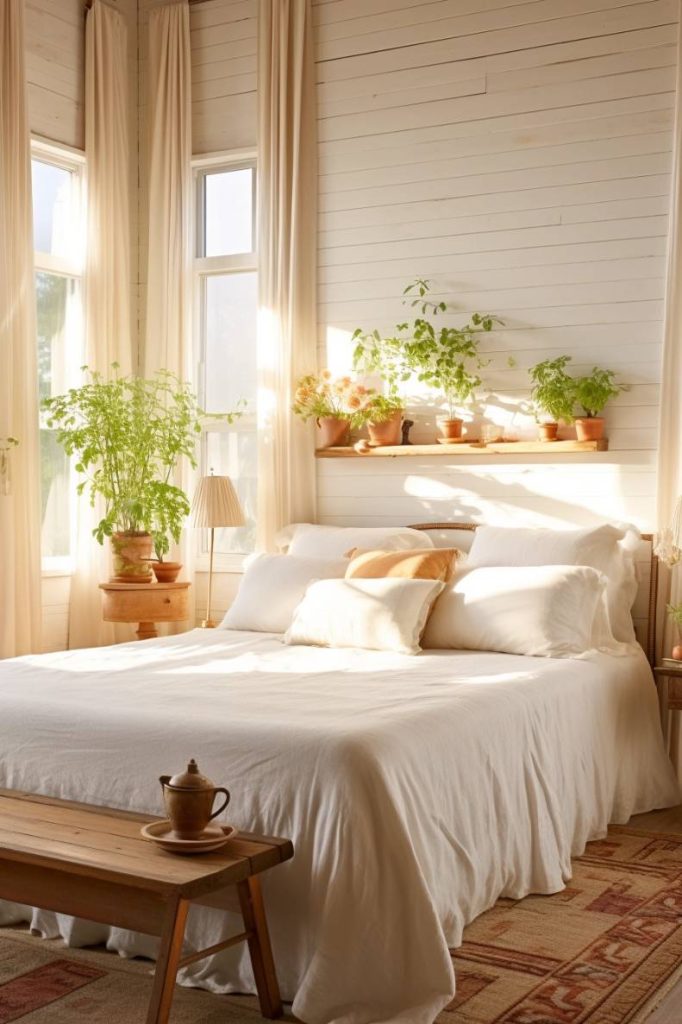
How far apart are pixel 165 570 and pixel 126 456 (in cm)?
59

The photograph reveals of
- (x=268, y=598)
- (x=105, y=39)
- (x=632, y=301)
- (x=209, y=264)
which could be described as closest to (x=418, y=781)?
(x=268, y=598)

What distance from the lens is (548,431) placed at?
5246 mm

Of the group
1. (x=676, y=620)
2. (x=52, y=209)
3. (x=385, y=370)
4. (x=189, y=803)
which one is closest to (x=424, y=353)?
(x=385, y=370)

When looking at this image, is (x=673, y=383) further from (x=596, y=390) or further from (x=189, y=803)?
(x=189, y=803)

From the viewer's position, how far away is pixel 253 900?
9.41 feet

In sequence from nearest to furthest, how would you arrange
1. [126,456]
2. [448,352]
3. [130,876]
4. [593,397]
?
[130,876] < [593,397] < [448,352] < [126,456]

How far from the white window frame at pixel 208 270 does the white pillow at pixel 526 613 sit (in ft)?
5.60

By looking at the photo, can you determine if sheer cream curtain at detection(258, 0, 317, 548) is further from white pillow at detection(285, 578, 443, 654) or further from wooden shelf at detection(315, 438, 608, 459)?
white pillow at detection(285, 578, 443, 654)

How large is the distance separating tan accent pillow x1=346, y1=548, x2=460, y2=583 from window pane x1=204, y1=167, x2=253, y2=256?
207cm

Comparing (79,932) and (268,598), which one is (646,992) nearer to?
(79,932)

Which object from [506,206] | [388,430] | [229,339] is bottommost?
[388,430]

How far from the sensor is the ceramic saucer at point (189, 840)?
8.97 feet

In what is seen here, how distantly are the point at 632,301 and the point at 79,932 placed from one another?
Result: 3.36m

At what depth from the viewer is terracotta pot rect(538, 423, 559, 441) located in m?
5.24
